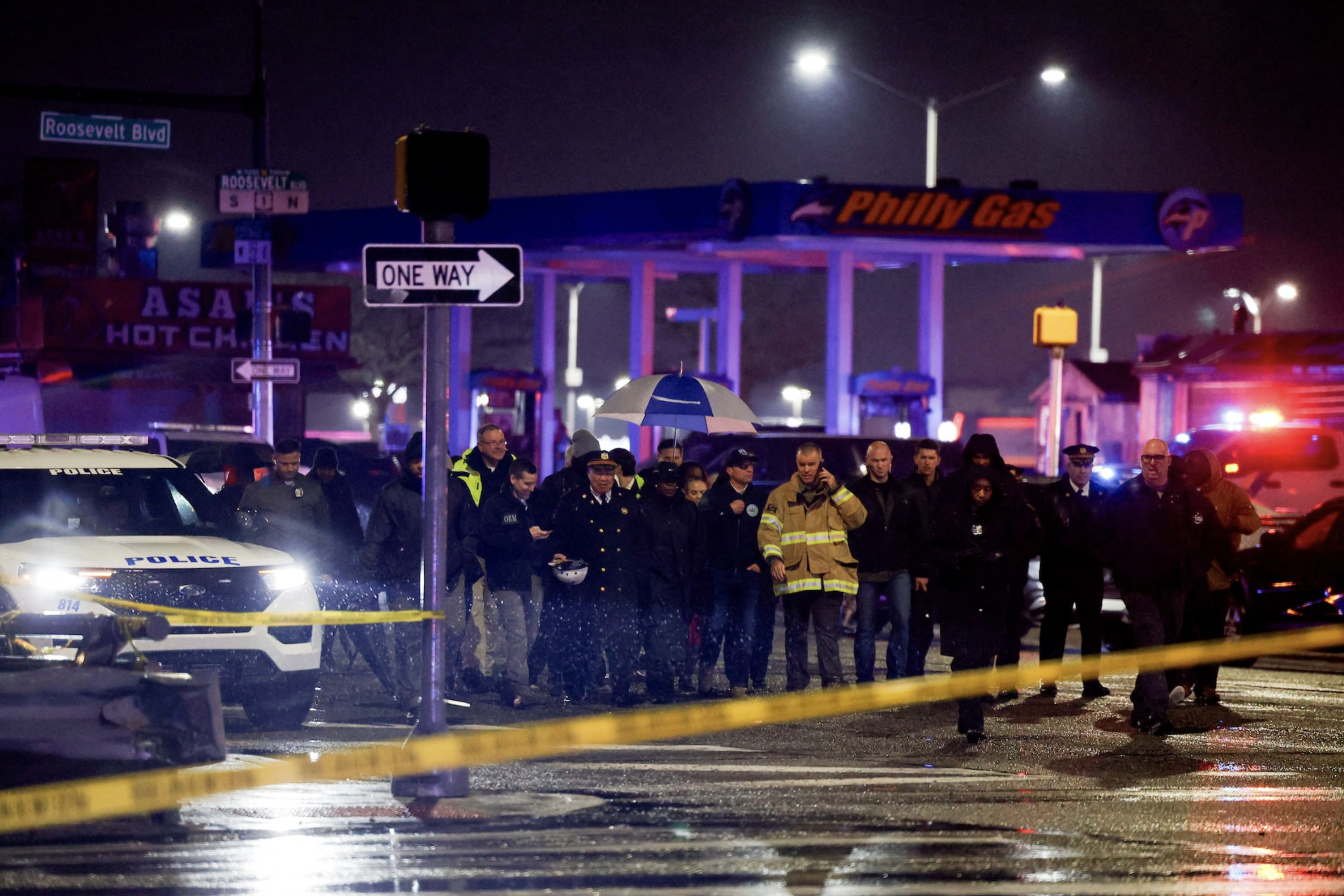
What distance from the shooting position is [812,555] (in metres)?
12.6

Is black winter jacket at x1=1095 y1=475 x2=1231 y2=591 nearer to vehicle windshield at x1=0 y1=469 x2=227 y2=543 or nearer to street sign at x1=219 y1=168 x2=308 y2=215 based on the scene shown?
vehicle windshield at x1=0 y1=469 x2=227 y2=543

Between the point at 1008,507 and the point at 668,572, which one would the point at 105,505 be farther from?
the point at 1008,507

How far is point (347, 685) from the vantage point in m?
13.3

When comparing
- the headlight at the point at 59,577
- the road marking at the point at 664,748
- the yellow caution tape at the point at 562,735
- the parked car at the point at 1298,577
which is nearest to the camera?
the yellow caution tape at the point at 562,735

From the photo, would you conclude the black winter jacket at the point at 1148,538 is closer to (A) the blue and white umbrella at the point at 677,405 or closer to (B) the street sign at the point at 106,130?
(A) the blue and white umbrella at the point at 677,405

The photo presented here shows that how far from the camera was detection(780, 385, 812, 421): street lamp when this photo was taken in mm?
72500

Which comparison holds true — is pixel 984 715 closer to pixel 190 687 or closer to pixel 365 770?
pixel 365 770

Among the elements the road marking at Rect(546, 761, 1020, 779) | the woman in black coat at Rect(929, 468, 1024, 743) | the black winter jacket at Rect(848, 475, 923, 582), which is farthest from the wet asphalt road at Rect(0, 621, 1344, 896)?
the black winter jacket at Rect(848, 475, 923, 582)

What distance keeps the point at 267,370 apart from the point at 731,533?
10.4 meters

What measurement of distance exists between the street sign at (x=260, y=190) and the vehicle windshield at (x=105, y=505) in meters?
11.2

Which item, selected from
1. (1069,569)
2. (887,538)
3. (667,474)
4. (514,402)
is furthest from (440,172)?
(514,402)

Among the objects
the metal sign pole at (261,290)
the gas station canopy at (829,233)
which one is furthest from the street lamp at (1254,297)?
the metal sign pole at (261,290)

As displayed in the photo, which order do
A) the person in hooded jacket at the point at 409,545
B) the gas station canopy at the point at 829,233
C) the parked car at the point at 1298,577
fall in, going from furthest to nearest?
1. the gas station canopy at the point at 829,233
2. the parked car at the point at 1298,577
3. the person in hooded jacket at the point at 409,545

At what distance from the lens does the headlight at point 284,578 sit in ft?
33.7
